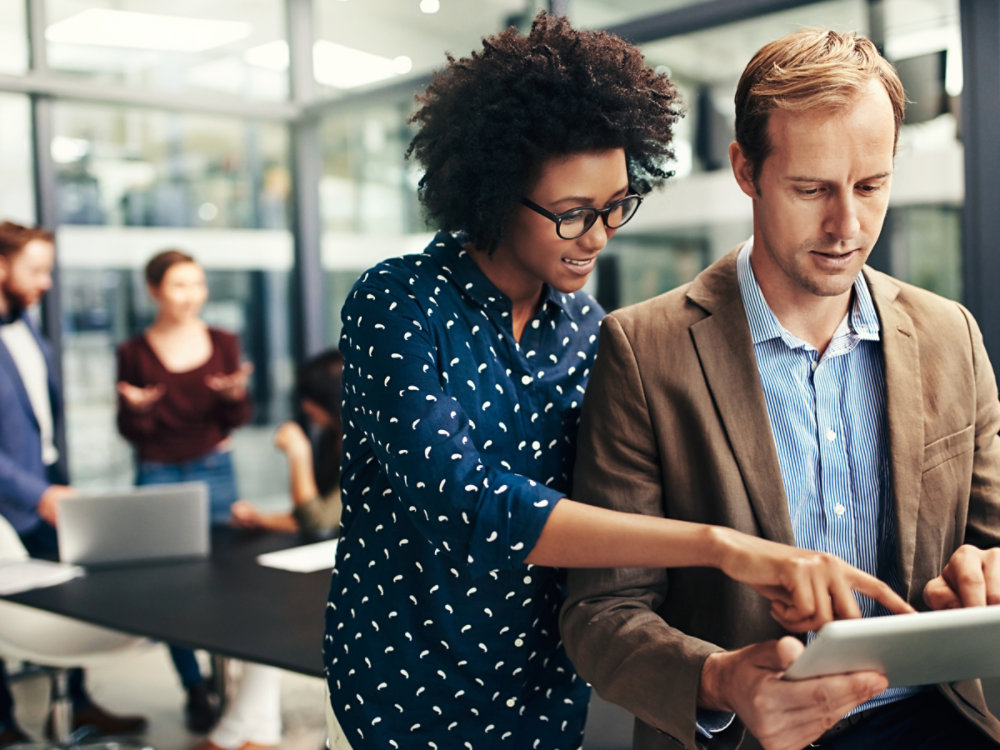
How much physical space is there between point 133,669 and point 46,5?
10.6 feet

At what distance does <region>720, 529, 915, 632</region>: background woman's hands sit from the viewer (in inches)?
43.3

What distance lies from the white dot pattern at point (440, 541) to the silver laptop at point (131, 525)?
1.57m

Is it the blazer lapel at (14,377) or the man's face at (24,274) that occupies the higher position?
the man's face at (24,274)

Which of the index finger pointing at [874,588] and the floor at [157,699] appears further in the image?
the floor at [157,699]

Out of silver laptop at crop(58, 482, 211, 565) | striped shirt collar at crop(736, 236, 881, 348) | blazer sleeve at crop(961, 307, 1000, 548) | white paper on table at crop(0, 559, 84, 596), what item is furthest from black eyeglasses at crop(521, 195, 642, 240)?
white paper on table at crop(0, 559, 84, 596)

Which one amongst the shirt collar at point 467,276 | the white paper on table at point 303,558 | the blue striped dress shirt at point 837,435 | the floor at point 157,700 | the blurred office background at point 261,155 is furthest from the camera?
the blurred office background at point 261,155

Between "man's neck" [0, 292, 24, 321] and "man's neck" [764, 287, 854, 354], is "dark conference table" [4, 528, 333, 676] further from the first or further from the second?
"man's neck" [0, 292, 24, 321]

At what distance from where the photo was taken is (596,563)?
1.30 meters

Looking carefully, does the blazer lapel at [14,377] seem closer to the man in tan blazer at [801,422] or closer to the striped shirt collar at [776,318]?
the man in tan blazer at [801,422]

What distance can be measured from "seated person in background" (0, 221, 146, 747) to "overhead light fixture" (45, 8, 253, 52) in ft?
5.16

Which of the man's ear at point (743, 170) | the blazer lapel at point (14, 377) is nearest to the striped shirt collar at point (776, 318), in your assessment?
the man's ear at point (743, 170)

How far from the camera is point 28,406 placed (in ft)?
12.6

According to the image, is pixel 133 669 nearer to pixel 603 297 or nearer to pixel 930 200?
pixel 603 297

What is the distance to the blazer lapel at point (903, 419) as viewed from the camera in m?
1.41
